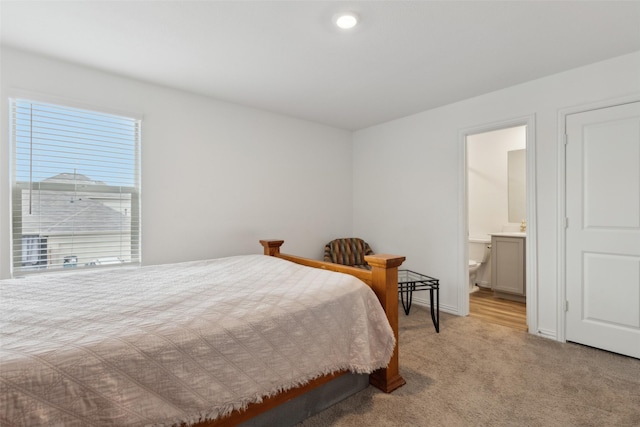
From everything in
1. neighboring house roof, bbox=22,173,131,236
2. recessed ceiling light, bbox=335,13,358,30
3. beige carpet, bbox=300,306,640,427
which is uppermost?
recessed ceiling light, bbox=335,13,358,30

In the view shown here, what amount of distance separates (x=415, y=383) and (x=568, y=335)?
65.2 inches

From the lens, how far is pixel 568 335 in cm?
275

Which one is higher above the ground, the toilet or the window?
the window

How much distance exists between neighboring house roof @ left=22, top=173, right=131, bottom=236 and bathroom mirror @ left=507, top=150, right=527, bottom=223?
490 cm

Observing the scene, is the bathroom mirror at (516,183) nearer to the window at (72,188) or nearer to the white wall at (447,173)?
the white wall at (447,173)

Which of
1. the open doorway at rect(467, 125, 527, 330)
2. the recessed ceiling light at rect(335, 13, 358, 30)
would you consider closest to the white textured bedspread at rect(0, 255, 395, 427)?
the recessed ceiling light at rect(335, 13, 358, 30)

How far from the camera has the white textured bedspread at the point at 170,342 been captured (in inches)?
39.2

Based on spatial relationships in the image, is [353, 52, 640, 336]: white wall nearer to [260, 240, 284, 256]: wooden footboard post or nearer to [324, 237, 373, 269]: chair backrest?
[324, 237, 373, 269]: chair backrest

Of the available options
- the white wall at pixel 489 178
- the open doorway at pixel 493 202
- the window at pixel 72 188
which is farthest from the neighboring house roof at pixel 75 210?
the white wall at pixel 489 178

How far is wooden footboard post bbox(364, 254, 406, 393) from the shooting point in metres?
1.97

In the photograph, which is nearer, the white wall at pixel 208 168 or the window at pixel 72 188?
the window at pixel 72 188

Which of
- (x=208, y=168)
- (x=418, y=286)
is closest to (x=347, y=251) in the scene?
(x=418, y=286)

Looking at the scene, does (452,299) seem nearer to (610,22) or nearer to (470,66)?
(470,66)

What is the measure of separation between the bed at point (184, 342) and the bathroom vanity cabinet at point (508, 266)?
2837mm
